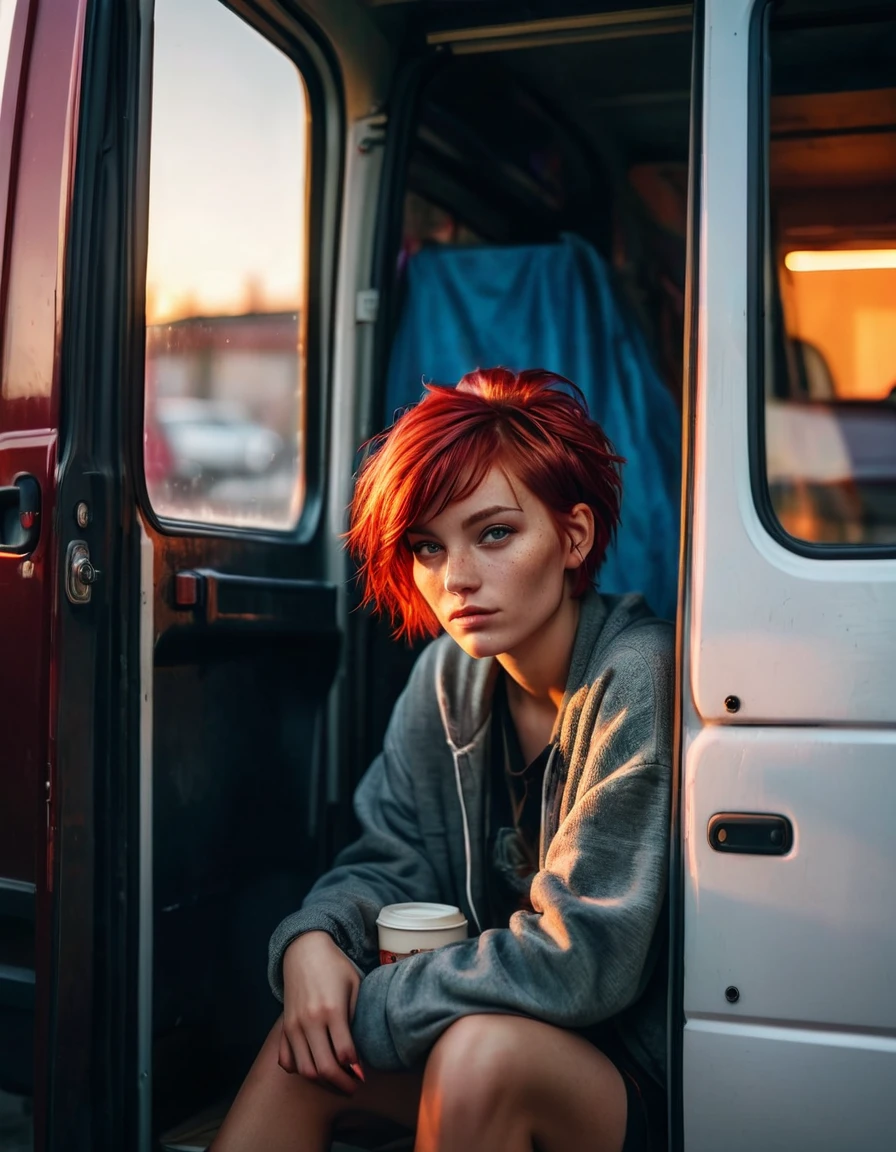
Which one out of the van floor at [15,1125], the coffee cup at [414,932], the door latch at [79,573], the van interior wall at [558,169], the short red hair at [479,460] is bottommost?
the van floor at [15,1125]

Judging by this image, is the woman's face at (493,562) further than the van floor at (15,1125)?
No

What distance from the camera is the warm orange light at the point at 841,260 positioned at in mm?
1814

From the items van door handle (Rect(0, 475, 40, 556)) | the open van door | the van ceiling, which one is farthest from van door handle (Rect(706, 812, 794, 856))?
the van ceiling

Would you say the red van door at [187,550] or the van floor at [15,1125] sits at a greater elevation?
the red van door at [187,550]

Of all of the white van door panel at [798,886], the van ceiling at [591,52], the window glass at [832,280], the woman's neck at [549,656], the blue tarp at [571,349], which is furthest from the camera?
the blue tarp at [571,349]

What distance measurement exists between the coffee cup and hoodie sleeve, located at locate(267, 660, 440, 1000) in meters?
0.09

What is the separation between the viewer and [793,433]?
1.72 m

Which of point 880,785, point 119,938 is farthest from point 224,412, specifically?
point 880,785

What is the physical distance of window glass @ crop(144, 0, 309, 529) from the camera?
2109 millimetres

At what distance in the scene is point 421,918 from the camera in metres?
1.79

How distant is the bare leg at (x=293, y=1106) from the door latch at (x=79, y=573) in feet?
2.33

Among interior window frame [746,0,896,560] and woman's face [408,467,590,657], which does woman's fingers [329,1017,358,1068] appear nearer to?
woman's face [408,467,590,657]

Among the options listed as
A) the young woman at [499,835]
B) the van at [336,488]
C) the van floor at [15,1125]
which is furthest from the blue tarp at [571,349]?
the van floor at [15,1125]

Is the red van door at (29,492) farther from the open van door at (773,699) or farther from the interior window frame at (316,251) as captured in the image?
the open van door at (773,699)
